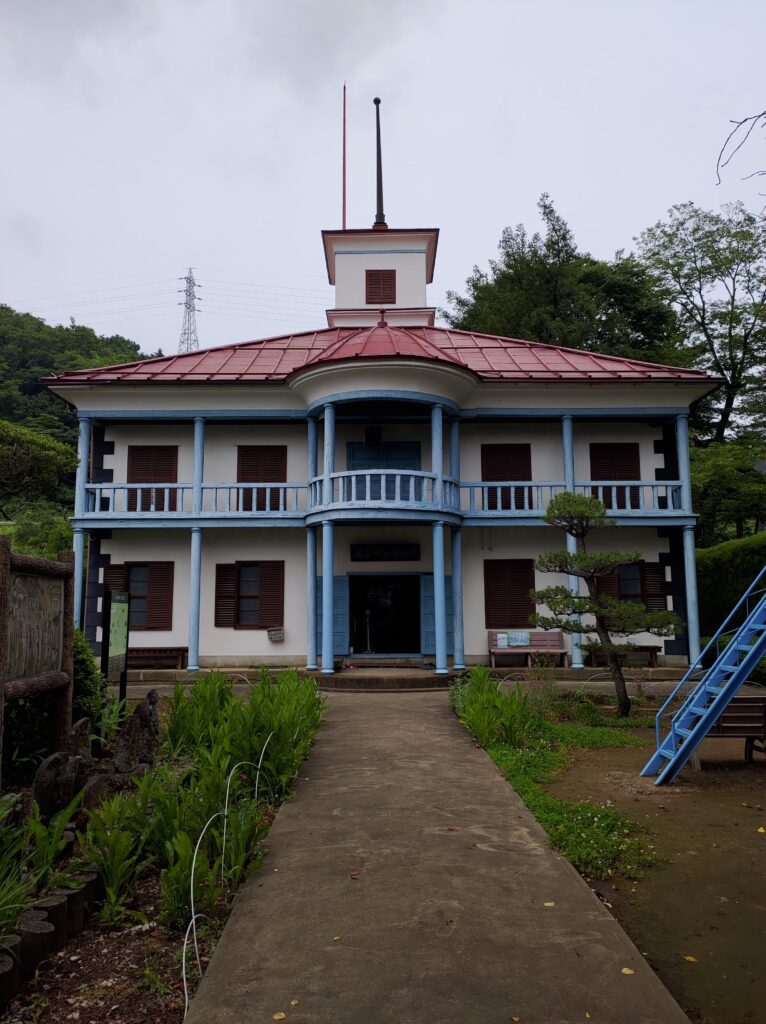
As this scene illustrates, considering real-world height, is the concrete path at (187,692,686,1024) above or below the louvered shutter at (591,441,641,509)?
below

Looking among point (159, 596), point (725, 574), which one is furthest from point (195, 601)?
point (725, 574)

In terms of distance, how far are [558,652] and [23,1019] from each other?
46.0ft

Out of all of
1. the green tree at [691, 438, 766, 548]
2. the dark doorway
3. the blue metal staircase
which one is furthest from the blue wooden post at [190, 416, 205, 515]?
the green tree at [691, 438, 766, 548]

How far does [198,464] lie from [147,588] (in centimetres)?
321

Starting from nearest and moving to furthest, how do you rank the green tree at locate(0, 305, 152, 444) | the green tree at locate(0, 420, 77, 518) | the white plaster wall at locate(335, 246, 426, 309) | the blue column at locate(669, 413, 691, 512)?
the green tree at locate(0, 420, 77, 518) → the blue column at locate(669, 413, 691, 512) → the white plaster wall at locate(335, 246, 426, 309) → the green tree at locate(0, 305, 152, 444)

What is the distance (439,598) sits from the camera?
14602 mm

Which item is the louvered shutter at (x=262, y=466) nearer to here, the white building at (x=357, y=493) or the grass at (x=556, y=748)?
the white building at (x=357, y=493)

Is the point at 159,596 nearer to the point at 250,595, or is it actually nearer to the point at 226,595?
the point at 226,595

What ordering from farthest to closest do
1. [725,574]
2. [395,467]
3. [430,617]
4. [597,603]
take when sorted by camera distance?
[725,574] → [395,467] → [430,617] → [597,603]

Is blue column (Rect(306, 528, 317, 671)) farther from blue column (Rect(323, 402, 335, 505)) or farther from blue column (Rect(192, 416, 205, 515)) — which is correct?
blue column (Rect(192, 416, 205, 515))

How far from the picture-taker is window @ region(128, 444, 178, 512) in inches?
665

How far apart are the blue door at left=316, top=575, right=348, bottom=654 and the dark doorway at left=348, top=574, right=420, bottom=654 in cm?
63

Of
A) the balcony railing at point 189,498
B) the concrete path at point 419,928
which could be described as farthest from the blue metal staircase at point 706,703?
the balcony railing at point 189,498

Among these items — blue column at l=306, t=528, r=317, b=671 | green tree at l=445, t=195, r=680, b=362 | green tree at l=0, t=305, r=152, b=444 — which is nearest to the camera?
blue column at l=306, t=528, r=317, b=671
